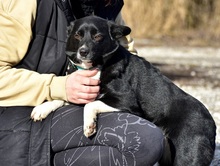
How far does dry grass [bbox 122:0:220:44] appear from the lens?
20891 mm

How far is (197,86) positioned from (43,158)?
24.2 ft

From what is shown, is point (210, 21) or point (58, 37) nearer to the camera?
point (58, 37)

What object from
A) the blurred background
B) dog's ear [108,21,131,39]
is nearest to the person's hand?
dog's ear [108,21,131,39]

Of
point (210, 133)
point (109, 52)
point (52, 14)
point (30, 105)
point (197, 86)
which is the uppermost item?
point (52, 14)

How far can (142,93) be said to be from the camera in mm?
3762

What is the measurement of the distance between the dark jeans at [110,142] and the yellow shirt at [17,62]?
0.76 feet

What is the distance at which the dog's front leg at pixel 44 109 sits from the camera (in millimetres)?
3389

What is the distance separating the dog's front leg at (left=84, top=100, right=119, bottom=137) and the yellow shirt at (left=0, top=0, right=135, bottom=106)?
0.21 m

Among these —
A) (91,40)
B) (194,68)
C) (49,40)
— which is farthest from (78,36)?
(194,68)

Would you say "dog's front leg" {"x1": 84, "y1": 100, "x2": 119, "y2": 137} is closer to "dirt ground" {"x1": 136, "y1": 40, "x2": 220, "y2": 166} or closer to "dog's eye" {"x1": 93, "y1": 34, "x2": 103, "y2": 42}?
"dog's eye" {"x1": 93, "y1": 34, "x2": 103, "y2": 42}

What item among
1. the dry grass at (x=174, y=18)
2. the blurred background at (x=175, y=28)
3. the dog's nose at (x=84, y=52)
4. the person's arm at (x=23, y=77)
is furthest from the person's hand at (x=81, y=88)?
the dry grass at (x=174, y=18)

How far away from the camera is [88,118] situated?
333 centimetres

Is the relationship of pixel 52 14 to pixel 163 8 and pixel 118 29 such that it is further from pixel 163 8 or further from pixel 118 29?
pixel 163 8

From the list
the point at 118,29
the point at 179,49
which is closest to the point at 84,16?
the point at 118,29
